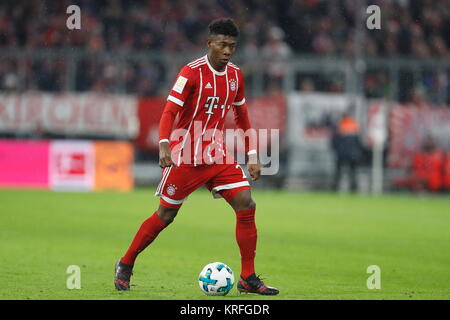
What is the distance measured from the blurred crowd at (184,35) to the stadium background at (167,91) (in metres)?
0.04

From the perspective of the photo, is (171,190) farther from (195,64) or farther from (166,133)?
(195,64)

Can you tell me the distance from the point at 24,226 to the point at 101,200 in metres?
5.55

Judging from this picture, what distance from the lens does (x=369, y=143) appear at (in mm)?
25391

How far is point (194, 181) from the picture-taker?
8336 mm

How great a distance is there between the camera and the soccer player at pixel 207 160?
8.21 m

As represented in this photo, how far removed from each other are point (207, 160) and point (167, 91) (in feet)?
53.3

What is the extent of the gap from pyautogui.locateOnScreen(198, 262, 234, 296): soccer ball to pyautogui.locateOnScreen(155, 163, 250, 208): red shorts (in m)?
0.68

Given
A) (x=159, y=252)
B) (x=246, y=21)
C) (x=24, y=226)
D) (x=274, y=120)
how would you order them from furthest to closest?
(x=246, y=21) → (x=274, y=120) → (x=24, y=226) → (x=159, y=252)

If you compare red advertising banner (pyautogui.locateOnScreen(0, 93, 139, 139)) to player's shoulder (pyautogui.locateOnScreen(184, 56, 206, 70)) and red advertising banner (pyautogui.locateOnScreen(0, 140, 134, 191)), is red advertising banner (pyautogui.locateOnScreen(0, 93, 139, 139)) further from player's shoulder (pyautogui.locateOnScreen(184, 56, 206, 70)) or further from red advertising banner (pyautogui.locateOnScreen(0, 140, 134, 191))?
player's shoulder (pyautogui.locateOnScreen(184, 56, 206, 70))

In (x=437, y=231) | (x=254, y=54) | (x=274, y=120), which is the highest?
(x=254, y=54)

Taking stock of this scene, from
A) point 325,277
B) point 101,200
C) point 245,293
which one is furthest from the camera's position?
point 101,200

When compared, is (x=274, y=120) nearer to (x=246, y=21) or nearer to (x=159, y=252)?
(x=246, y=21)

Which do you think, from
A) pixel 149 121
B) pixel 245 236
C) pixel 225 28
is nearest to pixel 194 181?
pixel 245 236
